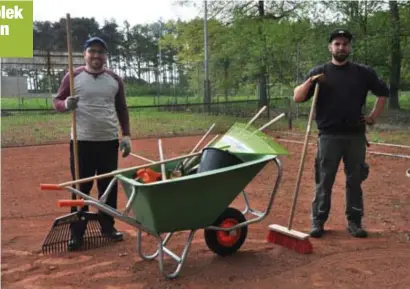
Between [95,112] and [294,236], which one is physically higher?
[95,112]

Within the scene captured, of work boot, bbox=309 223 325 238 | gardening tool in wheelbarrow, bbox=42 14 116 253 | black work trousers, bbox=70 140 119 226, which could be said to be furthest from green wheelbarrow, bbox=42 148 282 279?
work boot, bbox=309 223 325 238

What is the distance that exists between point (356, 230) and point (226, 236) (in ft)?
3.78

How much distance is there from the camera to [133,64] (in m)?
46.2

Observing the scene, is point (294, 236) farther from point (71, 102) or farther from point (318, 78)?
point (71, 102)

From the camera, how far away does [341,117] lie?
3.70 metres

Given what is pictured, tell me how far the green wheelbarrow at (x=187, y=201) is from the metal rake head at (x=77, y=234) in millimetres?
447

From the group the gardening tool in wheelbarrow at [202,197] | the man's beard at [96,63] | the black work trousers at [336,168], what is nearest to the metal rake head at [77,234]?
the gardening tool in wheelbarrow at [202,197]

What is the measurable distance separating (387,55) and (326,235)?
1404 centimetres

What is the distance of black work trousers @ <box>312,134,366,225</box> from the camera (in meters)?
3.78

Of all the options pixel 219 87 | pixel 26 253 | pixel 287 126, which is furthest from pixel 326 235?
pixel 219 87

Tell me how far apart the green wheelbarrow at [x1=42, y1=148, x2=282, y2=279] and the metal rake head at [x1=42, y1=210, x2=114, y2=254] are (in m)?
0.45

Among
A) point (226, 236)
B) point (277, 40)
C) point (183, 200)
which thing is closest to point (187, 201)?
point (183, 200)

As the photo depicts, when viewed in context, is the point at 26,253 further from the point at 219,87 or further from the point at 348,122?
the point at 219,87

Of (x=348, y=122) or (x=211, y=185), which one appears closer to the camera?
(x=211, y=185)
